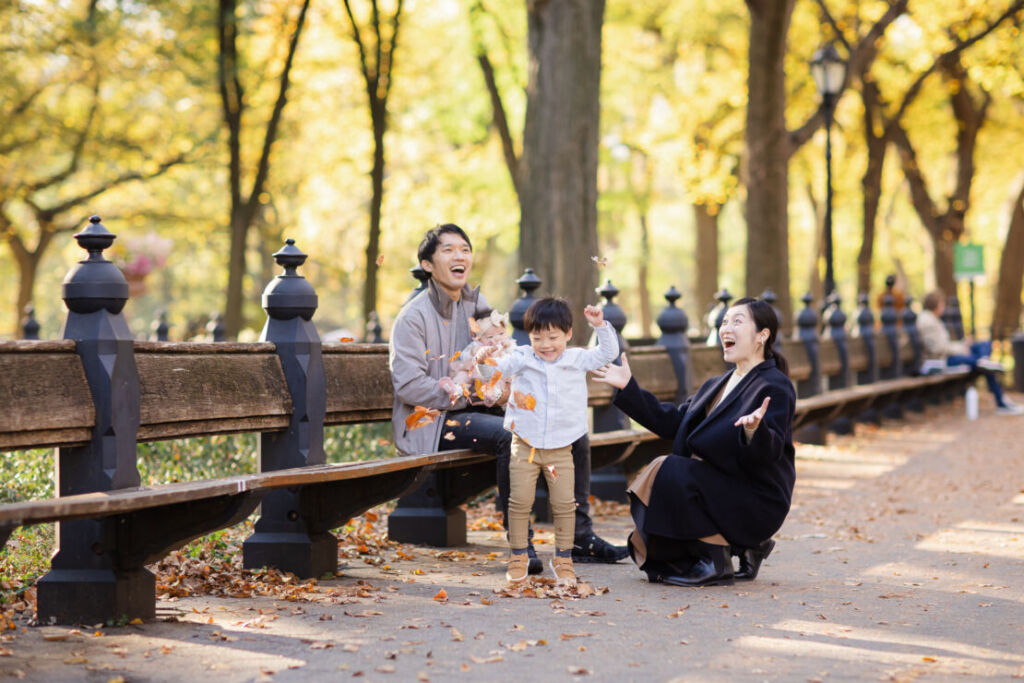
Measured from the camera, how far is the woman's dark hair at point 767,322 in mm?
6434

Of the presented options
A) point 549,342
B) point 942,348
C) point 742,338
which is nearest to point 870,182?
point 942,348

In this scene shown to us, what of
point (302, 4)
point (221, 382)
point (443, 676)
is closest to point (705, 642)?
point (443, 676)

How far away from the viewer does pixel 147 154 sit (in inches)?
1293

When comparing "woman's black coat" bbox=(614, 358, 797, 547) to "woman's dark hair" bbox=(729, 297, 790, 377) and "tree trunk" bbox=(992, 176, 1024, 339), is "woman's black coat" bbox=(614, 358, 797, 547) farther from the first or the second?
"tree trunk" bbox=(992, 176, 1024, 339)

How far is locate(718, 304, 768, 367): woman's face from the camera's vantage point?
20.9ft

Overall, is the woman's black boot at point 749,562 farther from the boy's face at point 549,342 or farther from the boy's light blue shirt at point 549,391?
the boy's face at point 549,342

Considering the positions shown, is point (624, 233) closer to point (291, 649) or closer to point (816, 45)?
Result: point (816, 45)

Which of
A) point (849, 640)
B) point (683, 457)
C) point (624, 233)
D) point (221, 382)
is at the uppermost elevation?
point (624, 233)

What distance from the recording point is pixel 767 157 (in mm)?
18156

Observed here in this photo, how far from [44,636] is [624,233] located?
4423 cm

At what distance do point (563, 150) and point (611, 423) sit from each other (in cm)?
349

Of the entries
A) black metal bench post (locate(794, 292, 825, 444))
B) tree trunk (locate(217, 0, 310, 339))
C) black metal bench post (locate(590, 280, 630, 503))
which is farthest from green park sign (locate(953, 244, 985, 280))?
black metal bench post (locate(590, 280, 630, 503))

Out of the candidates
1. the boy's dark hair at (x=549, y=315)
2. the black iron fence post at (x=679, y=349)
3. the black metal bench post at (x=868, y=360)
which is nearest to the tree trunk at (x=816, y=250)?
the black metal bench post at (x=868, y=360)

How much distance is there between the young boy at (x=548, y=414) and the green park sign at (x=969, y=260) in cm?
1844
